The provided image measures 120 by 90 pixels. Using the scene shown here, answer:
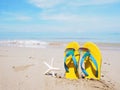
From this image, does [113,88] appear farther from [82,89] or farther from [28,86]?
[28,86]

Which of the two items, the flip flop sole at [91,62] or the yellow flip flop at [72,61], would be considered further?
the yellow flip flop at [72,61]

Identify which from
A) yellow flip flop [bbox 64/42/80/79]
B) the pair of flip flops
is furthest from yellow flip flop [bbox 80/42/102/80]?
yellow flip flop [bbox 64/42/80/79]

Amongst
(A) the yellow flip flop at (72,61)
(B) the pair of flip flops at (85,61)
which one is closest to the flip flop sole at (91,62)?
(B) the pair of flip flops at (85,61)

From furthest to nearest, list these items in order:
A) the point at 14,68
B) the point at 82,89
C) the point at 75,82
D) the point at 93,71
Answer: the point at 14,68 → the point at 93,71 → the point at 75,82 → the point at 82,89

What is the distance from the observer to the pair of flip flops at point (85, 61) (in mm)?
5312

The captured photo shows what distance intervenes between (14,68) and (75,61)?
2027 millimetres

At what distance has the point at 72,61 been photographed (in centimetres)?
567

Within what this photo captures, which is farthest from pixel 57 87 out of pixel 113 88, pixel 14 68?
pixel 14 68

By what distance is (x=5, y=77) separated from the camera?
543cm

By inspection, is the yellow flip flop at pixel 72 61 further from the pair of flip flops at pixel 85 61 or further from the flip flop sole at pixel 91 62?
the flip flop sole at pixel 91 62

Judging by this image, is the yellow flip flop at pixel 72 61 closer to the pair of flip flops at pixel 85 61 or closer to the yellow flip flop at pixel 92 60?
the pair of flip flops at pixel 85 61

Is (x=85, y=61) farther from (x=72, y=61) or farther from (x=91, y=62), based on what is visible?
(x=72, y=61)

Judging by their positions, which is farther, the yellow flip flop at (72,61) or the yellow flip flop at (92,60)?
the yellow flip flop at (72,61)

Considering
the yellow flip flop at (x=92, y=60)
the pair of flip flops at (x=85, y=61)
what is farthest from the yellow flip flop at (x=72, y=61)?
the yellow flip flop at (x=92, y=60)
